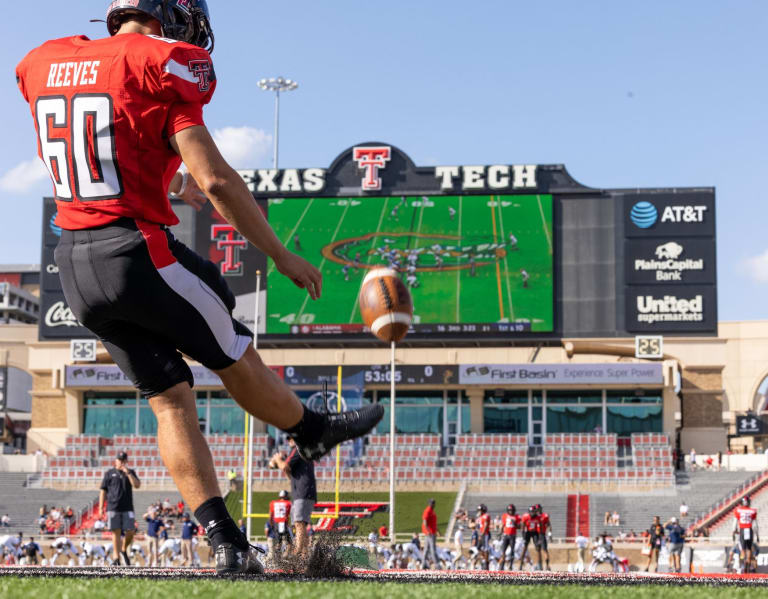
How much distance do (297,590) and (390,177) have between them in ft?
131

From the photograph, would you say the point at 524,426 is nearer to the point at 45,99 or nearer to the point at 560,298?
the point at 560,298

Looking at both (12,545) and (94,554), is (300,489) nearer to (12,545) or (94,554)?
(94,554)

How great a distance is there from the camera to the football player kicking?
145 inches

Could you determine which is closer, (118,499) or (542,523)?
(118,499)

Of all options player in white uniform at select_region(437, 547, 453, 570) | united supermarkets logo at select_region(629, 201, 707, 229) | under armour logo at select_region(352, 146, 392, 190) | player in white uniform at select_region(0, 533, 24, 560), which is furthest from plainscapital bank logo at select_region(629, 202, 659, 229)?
player in white uniform at select_region(0, 533, 24, 560)

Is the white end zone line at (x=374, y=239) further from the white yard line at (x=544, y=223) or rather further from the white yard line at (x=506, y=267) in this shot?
the white yard line at (x=544, y=223)

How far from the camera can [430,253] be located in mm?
41438

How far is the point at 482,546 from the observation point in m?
23.2

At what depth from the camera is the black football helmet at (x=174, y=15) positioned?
4.00 meters

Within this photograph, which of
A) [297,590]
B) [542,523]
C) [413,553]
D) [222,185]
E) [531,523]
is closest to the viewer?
[297,590]

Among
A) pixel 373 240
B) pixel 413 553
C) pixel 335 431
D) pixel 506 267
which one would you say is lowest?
pixel 413 553

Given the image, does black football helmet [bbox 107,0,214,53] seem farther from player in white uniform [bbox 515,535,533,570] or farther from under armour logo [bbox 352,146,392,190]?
under armour logo [bbox 352,146,392,190]

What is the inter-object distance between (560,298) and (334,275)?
8.71 meters

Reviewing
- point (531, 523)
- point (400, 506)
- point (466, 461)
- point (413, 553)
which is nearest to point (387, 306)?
point (413, 553)
